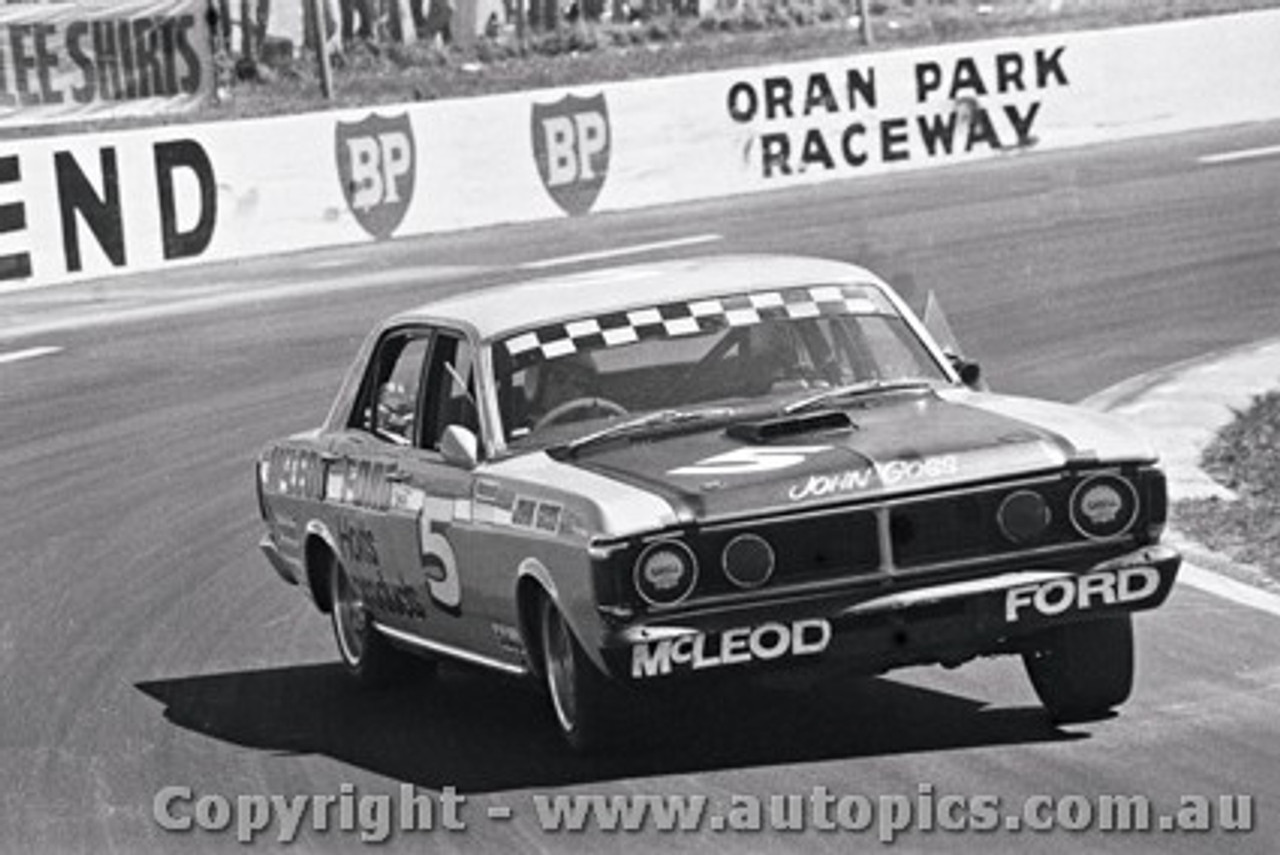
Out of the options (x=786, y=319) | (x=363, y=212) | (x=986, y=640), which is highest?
(x=786, y=319)

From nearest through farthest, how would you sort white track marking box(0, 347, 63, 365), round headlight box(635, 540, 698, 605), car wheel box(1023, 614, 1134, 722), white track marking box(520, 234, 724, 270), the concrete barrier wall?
1. round headlight box(635, 540, 698, 605)
2. car wheel box(1023, 614, 1134, 722)
3. white track marking box(0, 347, 63, 365)
4. white track marking box(520, 234, 724, 270)
5. the concrete barrier wall

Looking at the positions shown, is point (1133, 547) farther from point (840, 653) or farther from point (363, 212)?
point (363, 212)

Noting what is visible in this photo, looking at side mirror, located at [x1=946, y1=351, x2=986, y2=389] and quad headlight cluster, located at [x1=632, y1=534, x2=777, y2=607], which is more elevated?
side mirror, located at [x1=946, y1=351, x2=986, y2=389]

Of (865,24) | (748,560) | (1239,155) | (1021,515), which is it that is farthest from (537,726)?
(865,24)

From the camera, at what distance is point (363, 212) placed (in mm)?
26672

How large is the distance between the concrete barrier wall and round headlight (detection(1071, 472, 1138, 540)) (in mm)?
16672

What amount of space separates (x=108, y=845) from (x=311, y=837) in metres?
0.54

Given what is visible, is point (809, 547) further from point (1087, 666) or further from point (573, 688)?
point (1087, 666)

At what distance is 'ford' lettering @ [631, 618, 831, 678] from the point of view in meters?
8.07

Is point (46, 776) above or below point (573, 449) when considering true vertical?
below

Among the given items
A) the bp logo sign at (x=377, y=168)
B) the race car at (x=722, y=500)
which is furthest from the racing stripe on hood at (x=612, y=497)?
the bp logo sign at (x=377, y=168)

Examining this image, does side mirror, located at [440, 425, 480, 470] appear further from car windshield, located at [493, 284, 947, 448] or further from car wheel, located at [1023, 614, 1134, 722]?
car wheel, located at [1023, 614, 1134, 722]

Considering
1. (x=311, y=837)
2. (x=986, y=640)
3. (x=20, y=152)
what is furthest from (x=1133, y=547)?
(x=20, y=152)

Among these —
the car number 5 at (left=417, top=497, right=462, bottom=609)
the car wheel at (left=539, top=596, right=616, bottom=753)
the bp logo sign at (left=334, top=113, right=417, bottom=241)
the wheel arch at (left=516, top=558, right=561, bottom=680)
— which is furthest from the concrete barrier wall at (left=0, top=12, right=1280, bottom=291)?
the car wheel at (left=539, top=596, right=616, bottom=753)
